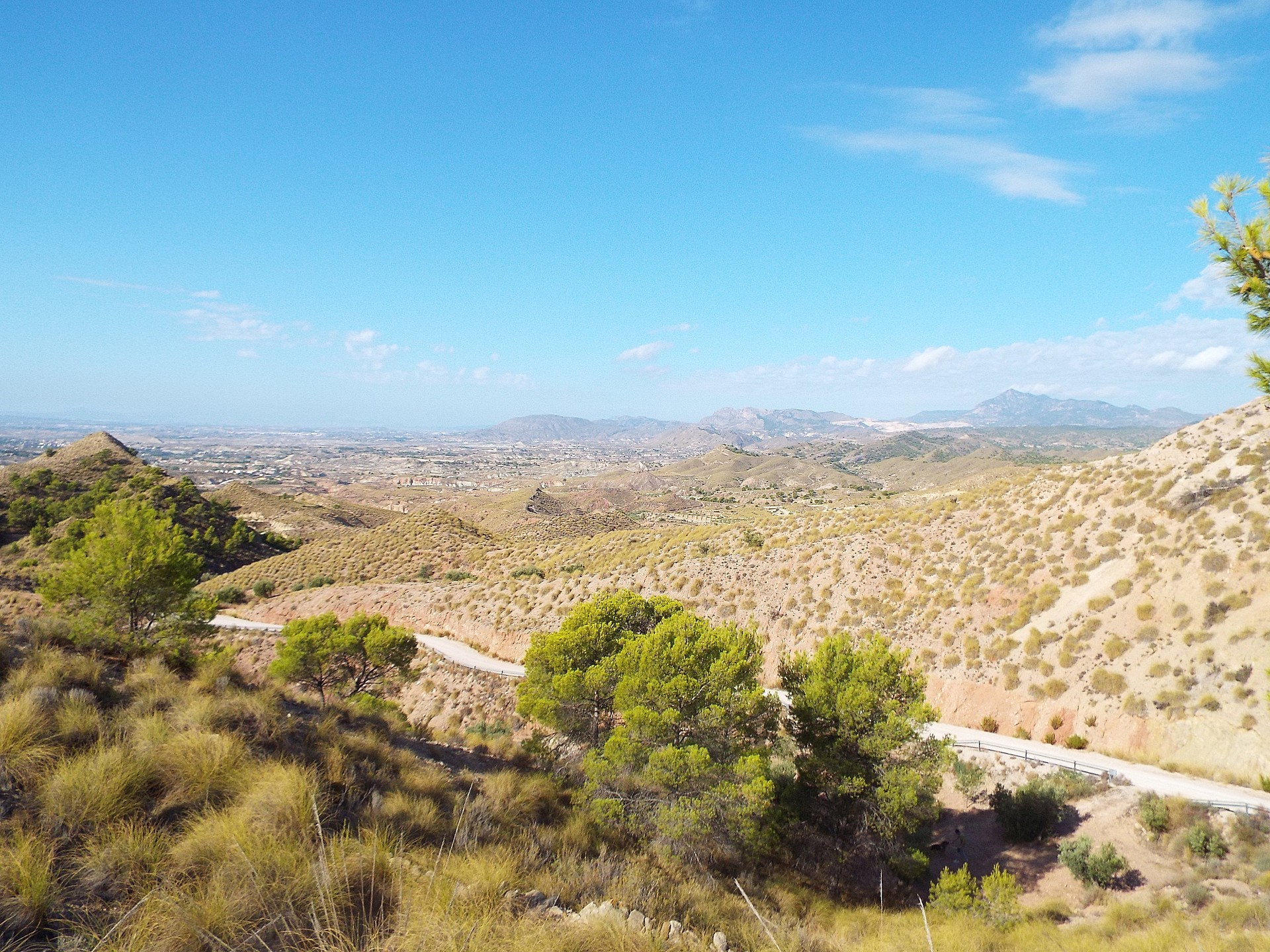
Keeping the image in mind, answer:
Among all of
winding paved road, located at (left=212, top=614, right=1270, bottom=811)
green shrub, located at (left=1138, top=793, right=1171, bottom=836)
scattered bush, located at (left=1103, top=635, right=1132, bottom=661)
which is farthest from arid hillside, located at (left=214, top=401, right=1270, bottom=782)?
green shrub, located at (left=1138, top=793, right=1171, bottom=836)

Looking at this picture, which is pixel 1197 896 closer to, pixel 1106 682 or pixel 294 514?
pixel 1106 682

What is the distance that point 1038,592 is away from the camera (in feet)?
76.9

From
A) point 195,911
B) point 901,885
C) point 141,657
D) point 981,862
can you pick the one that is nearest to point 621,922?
point 195,911

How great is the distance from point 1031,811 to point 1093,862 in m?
2.24

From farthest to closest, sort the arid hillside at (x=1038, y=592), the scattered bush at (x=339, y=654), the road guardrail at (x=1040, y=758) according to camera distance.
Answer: the scattered bush at (x=339, y=654)
the arid hillside at (x=1038, y=592)
the road guardrail at (x=1040, y=758)

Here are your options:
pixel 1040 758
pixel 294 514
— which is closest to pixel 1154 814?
pixel 1040 758

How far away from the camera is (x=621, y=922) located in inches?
221

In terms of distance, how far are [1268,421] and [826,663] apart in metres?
26.8

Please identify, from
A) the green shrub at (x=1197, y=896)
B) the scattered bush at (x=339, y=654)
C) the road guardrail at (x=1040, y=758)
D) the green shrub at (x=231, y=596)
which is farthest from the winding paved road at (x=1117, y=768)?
the green shrub at (x=231, y=596)

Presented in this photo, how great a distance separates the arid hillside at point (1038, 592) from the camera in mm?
17469

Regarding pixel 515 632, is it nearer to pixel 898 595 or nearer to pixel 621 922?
pixel 898 595

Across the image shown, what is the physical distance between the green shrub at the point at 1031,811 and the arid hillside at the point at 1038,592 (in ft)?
13.0

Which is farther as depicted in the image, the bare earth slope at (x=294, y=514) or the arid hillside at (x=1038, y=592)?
the bare earth slope at (x=294, y=514)

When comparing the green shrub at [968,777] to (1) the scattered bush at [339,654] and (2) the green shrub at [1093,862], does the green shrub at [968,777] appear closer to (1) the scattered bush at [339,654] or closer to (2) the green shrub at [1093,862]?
(2) the green shrub at [1093,862]
